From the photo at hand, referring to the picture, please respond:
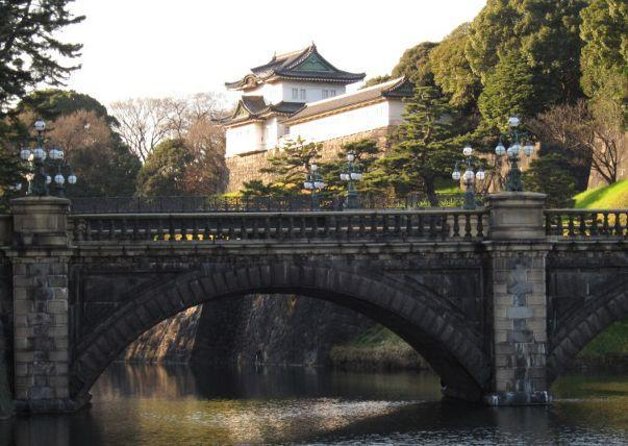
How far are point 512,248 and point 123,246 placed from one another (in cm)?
1072

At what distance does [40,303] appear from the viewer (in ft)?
138

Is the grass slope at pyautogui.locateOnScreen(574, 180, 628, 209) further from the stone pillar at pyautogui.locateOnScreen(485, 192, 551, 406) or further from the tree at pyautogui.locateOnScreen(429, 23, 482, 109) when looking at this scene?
the stone pillar at pyautogui.locateOnScreen(485, 192, 551, 406)

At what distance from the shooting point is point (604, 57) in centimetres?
8625

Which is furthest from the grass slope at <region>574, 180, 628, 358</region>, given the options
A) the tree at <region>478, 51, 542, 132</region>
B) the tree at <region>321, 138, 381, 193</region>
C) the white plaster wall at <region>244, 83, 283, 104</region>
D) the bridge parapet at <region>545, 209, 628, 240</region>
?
the white plaster wall at <region>244, 83, 283, 104</region>

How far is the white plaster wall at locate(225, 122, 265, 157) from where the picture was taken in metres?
130

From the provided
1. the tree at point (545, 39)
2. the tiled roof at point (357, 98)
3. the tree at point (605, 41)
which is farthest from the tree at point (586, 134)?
the tiled roof at point (357, 98)

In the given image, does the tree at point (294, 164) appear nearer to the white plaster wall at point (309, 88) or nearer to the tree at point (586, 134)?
the tree at point (586, 134)

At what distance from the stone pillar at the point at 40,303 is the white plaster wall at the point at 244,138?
8779 cm

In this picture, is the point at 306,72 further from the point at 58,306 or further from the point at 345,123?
the point at 58,306

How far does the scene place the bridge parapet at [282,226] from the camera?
4281cm

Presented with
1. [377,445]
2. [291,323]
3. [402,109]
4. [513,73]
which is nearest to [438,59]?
[402,109]

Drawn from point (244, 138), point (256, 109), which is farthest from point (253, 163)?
point (256, 109)

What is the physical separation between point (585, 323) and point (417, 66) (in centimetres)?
7042

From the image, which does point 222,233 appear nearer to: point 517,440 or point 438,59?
point 517,440
